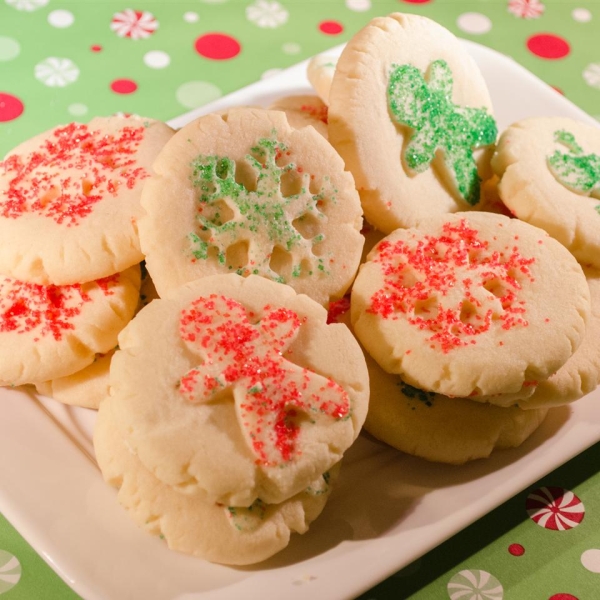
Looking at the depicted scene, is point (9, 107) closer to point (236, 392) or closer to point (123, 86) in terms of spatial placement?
point (123, 86)

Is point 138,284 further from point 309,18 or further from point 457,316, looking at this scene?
point 309,18

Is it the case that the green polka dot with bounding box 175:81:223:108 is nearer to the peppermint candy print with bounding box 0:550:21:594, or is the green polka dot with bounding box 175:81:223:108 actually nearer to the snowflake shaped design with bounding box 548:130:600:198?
the snowflake shaped design with bounding box 548:130:600:198

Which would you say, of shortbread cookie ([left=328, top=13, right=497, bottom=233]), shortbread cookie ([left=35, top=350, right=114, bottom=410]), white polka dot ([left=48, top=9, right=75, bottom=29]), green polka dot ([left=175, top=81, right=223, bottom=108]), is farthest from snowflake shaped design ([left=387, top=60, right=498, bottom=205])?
white polka dot ([left=48, top=9, right=75, bottom=29])

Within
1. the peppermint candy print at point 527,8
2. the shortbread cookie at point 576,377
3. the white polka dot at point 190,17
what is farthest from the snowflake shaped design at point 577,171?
the white polka dot at point 190,17

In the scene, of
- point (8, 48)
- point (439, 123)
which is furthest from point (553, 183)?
point (8, 48)

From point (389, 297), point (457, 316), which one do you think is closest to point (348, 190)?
point (389, 297)
